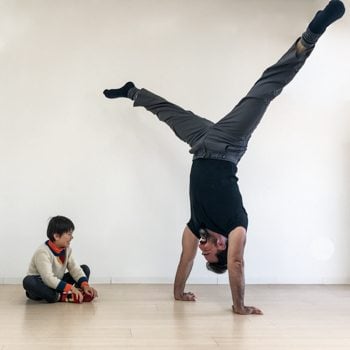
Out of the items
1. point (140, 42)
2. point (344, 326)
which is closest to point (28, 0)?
point (140, 42)

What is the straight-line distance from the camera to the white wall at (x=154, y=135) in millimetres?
3689

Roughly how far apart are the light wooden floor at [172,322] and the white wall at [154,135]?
1.58ft

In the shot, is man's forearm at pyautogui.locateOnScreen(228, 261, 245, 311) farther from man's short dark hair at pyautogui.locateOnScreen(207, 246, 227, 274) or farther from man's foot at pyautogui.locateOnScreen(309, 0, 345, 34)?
A: man's foot at pyautogui.locateOnScreen(309, 0, 345, 34)

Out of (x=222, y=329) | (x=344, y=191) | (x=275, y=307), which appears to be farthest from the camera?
(x=344, y=191)

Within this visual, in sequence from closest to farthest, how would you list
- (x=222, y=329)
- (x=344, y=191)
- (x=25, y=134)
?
(x=222, y=329), (x=25, y=134), (x=344, y=191)

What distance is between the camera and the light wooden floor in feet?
6.76

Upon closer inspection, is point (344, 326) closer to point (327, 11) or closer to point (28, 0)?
point (327, 11)

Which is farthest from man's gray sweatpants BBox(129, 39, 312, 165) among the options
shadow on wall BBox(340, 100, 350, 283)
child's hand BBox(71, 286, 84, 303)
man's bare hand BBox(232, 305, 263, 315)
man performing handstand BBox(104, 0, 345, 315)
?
shadow on wall BBox(340, 100, 350, 283)

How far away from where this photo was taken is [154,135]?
3.80 metres

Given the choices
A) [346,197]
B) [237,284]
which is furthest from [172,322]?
[346,197]

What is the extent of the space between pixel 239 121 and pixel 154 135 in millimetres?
1089

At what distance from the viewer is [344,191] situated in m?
3.94

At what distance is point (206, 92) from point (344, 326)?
2040mm

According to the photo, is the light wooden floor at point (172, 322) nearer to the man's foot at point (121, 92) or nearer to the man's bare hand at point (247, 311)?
the man's bare hand at point (247, 311)
